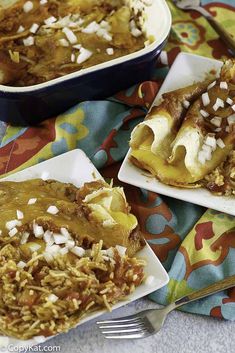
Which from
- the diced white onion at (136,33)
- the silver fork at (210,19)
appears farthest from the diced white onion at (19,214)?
the silver fork at (210,19)

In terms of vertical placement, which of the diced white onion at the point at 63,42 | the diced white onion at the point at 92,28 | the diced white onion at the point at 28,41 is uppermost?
the diced white onion at the point at 28,41

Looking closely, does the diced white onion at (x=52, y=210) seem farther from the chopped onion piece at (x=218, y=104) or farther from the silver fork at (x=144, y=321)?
the chopped onion piece at (x=218, y=104)

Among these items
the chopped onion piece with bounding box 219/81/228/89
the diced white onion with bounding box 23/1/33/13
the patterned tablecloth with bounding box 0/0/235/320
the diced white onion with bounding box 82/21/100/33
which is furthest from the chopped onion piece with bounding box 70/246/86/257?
the diced white onion with bounding box 23/1/33/13

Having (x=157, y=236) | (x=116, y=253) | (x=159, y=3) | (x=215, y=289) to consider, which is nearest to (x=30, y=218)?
(x=116, y=253)

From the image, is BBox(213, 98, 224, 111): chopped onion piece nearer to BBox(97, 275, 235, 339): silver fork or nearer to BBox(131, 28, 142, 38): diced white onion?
BBox(131, 28, 142, 38): diced white onion

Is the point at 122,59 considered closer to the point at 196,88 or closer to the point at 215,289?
the point at 196,88

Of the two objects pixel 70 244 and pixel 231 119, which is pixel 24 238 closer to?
pixel 70 244

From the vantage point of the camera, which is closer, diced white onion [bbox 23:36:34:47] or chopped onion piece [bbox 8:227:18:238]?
chopped onion piece [bbox 8:227:18:238]

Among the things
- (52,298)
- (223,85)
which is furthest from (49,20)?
(52,298)
